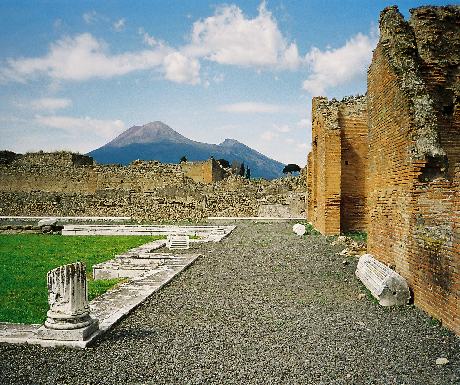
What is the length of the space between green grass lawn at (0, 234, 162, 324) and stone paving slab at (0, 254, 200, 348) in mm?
464

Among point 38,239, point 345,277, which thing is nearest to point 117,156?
point 38,239

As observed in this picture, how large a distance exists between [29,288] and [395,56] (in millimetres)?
7852

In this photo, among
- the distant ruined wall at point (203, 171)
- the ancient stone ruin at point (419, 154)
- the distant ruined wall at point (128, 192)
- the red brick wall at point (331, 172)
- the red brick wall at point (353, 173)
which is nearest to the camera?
the ancient stone ruin at point (419, 154)

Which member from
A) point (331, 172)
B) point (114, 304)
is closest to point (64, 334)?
point (114, 304)

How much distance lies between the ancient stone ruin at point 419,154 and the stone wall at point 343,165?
15.9ft

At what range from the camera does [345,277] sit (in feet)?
24.2

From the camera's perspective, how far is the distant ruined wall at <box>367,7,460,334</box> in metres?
4.80

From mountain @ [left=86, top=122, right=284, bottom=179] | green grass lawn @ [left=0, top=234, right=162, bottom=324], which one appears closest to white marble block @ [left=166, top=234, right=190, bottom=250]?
green grass lawn @ [left=0, top=234, right=162, bottom=324]

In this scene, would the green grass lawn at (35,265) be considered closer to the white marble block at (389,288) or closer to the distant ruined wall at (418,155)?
the white marble block at (389,288)

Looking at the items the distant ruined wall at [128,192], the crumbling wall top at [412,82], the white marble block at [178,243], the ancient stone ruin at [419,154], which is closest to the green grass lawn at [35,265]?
the white marble block at [178,243]

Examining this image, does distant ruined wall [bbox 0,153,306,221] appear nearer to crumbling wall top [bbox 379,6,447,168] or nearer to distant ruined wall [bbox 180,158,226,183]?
distant ruined wall [bbox 180,158,226,183]

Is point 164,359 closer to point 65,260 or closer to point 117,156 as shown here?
point 65,260

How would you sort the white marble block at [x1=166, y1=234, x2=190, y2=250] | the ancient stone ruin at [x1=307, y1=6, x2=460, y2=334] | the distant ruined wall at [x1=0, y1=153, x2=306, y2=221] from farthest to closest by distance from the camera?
the distant ruined wall at [x1=0, y1=153, x2=306, y2=221] < the white marble block at [x1=166, y1=234, x2=190, y2=250] < the ancient stone ruin at [x1=307, y1=6, x2=460, y2=334]

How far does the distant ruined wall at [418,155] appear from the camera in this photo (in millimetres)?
4801
